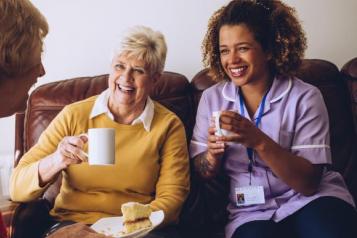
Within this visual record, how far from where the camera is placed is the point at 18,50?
960mm

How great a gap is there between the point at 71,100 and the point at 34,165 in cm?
55

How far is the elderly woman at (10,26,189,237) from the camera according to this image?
5.62 feet

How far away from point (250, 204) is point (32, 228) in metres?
0.79

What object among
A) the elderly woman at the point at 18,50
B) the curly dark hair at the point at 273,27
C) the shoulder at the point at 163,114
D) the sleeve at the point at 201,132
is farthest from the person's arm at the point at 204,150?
the elderly woman at the point at 18,50

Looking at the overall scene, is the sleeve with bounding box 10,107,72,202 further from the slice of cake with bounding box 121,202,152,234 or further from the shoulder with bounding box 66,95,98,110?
the slice of cake with bounding box 121,202,152,234

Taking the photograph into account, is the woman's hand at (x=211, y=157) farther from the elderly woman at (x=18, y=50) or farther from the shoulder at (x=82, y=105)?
the elderly woman at (x=18, y=50)

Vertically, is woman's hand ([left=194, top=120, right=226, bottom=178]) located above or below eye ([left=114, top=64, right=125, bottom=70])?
below

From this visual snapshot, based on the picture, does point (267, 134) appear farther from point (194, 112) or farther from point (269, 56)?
point (194, 112)

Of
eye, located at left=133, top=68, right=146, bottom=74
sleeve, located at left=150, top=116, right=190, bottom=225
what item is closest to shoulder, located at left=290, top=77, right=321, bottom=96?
sleeve, located at left=150, top=116, right=190, bottom=225

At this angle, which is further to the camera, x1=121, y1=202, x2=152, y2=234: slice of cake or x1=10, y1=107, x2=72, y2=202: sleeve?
x1=10, y1=107, x2=72, y2=202: sleeve

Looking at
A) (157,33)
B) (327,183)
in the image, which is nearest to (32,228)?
(157,33)

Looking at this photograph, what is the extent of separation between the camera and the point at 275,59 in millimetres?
1805

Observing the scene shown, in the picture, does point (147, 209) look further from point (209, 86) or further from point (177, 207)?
point (209, 86)

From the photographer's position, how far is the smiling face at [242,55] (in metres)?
1.75
